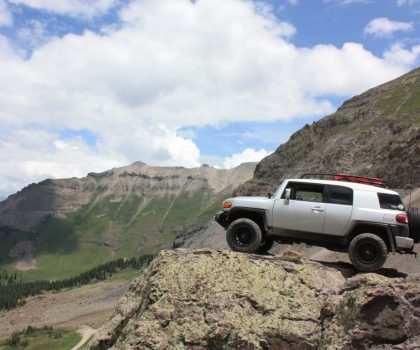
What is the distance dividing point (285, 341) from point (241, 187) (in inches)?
4365

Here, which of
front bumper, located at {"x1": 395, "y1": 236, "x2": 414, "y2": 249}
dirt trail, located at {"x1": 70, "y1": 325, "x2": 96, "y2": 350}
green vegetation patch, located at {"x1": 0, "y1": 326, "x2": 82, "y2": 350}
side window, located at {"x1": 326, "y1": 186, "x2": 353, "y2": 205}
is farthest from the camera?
dirt trail, located at {"x1": 70, "y1": 325, "x2": 96, "y2": 350}

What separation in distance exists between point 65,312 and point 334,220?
141060 millimetres

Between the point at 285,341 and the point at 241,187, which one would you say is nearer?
the point at 285,341

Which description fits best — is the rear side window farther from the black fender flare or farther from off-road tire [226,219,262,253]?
off-road tire [226,219,262,253]

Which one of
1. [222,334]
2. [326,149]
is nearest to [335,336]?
[222,334]

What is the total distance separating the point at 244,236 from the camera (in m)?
15.1

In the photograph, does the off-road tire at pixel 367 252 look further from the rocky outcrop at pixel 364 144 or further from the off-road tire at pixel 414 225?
the rocky outcrop at pixel 364 144

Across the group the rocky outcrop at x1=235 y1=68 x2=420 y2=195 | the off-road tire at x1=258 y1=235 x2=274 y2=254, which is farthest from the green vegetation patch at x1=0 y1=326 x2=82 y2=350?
the off-road tire at x1=258 y1=235 x2=274 y2=254

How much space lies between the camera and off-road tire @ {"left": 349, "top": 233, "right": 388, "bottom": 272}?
13.6 m

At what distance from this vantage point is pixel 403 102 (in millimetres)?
109750

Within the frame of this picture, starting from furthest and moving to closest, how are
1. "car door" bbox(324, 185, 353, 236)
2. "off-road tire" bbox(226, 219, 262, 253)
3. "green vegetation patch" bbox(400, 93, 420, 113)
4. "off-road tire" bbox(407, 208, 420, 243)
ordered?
"green vegetation patch" bbox(400, 93, 420, 113) → "off-road tire" bbox(226, 219, 262, 253) → "off-road tire" bbox(407, 208, 420, 243) → "car door" bbox(324, 185, 353, 236)

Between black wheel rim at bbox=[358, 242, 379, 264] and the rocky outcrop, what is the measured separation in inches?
1961

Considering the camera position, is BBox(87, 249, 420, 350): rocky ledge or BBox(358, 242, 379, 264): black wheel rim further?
BBox(358, 242, 379, 264): black wheel rim

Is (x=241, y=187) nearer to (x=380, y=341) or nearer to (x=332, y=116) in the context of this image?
(x=332, y=116)
